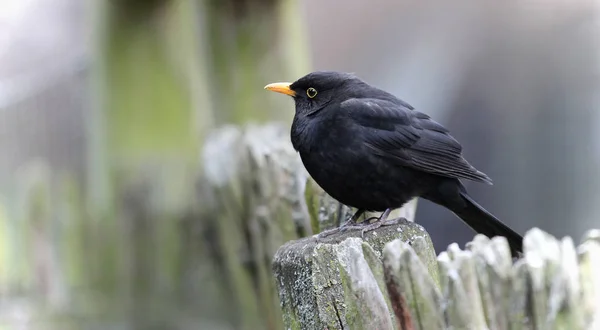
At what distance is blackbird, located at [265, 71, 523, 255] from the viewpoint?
2779mm

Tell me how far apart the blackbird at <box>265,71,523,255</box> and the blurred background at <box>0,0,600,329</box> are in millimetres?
251

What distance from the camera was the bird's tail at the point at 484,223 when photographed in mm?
2711

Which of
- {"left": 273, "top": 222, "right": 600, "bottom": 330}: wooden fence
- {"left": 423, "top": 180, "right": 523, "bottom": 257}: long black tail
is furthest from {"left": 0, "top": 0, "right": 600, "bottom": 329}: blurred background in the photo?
{"left": 273, "top": 222, "right": 600, "bottom": 330}: wooden fence

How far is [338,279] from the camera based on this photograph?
1.99 m

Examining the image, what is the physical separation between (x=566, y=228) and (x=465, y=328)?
294cm

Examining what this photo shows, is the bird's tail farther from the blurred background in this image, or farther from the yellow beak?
the yellow beak

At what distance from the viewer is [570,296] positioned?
1.42 meters

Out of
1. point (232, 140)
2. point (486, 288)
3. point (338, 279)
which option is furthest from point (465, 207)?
point (486, 288)

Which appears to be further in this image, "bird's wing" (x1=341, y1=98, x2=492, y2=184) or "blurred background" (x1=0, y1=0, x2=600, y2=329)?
"blurred background" (x1=0, y1=0, x2=600, y2=329)

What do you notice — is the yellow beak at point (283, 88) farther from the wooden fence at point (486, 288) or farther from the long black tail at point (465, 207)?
the wooden fence at point (486, 288)

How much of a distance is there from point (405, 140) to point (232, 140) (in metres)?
1.05

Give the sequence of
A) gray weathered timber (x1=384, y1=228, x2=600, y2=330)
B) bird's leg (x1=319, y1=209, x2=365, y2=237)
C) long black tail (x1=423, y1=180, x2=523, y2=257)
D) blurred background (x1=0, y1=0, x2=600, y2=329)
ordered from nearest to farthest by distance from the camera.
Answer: gray weathered timber (x1=384, y1=228, x2=600, y2=330) → bird's leg (x1=319, y1=209, x2=365, y2=237) → long black tail (x1=423, y1=180, x2=523, y2=257) → blurred background (x1=0, y1=0, x2=600, y2=329)

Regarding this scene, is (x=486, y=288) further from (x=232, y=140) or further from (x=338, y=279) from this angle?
(x=232, y=140)

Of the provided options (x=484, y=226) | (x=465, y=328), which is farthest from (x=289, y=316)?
(x=484, y=226)
